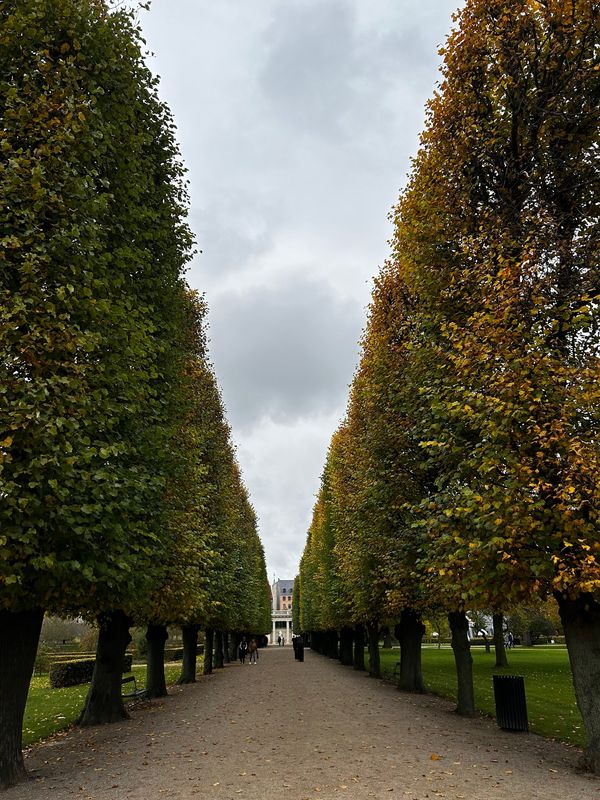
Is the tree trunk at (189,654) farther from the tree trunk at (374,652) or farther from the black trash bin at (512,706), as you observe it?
the black trash bin at (512,706)

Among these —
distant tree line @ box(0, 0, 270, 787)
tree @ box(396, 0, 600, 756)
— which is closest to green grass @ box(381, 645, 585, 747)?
tree @ box(396, 0, 600, 756)

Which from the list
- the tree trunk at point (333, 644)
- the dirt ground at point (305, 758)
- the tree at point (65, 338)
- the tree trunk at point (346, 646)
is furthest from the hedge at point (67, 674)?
the tree trunk at point (333, 644)

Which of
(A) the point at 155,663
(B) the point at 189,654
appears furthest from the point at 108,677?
(B) the point at 189,654

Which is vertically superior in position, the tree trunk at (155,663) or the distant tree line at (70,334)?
the distant tree line at (70,334)

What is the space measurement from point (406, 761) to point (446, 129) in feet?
41.2

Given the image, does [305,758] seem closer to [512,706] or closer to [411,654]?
[512,706]

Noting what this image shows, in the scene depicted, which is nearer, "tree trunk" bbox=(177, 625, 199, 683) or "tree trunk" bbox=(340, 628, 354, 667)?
"tree trunk" bbox=(177, 625, 199, 683)

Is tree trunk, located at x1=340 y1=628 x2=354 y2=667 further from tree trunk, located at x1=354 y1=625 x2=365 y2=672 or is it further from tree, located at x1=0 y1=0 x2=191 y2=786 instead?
tree, located at x1=0 y1=0 x2=191 y2=786

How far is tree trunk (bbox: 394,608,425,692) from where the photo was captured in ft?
73.8

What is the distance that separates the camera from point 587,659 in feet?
32.2

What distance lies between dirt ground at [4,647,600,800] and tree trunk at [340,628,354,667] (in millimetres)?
24174

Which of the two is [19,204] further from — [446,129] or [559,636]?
[559,636]

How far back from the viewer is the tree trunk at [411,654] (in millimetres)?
22500

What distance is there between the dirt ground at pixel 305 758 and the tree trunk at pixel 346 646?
952 inches
